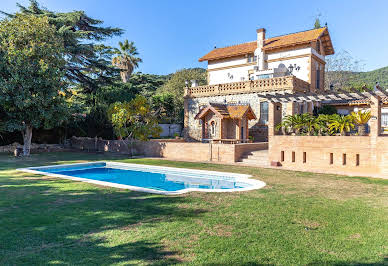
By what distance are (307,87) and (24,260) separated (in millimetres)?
25120

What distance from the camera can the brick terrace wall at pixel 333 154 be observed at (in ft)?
42.2

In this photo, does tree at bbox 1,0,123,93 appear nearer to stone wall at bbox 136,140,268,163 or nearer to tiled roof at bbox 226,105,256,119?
stone wall at bbox 136,140,268,163

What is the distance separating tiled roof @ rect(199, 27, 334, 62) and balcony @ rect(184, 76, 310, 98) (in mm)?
4996

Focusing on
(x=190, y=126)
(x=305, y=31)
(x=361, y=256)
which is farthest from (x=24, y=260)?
(x=305, y=31)

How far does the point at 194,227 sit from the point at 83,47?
82.1 feet

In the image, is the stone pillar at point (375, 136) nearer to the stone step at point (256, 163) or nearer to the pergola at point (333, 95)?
the pergola at point (333, 95)

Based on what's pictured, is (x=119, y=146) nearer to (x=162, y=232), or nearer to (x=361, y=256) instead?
(x=162, y=232)

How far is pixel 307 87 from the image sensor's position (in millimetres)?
25094

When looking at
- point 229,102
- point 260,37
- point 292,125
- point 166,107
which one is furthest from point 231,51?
point 292,125

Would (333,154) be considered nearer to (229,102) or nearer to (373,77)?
(229,102)

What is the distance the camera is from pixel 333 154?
46.4 feet

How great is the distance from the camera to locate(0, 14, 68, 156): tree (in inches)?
755

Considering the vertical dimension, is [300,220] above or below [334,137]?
below

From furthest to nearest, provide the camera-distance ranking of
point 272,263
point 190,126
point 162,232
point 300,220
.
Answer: point 190,126 < point 300,220 < point 162,232 < point 272,263
